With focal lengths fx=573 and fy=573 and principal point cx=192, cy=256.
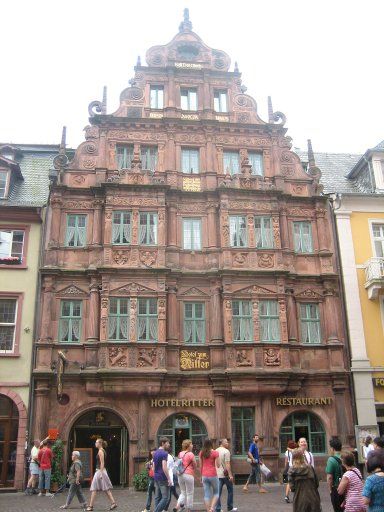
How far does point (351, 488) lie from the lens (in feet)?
30.3

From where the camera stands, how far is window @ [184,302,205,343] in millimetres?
24766

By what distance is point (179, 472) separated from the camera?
14.8 meters

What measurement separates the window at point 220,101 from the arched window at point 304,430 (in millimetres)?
15069

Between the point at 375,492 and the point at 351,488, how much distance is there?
1.44 metres

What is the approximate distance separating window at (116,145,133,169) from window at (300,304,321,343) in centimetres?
1047

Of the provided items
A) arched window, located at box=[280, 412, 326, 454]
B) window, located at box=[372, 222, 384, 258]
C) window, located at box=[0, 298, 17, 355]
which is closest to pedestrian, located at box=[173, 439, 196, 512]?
arched window, located at box=[280, 412, 326, 454]

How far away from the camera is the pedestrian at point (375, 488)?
7.85 meters

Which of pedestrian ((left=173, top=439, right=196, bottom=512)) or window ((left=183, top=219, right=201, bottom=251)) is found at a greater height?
window ((left=183, top=219, right=201, bottom=251))

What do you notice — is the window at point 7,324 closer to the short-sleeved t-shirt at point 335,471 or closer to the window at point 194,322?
the window at point 194,322

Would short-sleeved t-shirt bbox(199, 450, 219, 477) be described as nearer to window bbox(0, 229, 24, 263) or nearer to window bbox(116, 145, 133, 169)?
window bbox(0, 229, 24, 263)

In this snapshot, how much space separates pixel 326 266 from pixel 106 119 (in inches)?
491

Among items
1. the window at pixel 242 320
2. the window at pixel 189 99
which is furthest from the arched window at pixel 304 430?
the window at pixel 189 99

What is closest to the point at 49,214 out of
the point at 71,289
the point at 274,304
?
the point at 71,289

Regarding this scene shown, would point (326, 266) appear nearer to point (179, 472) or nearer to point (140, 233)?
point (140, 233)
